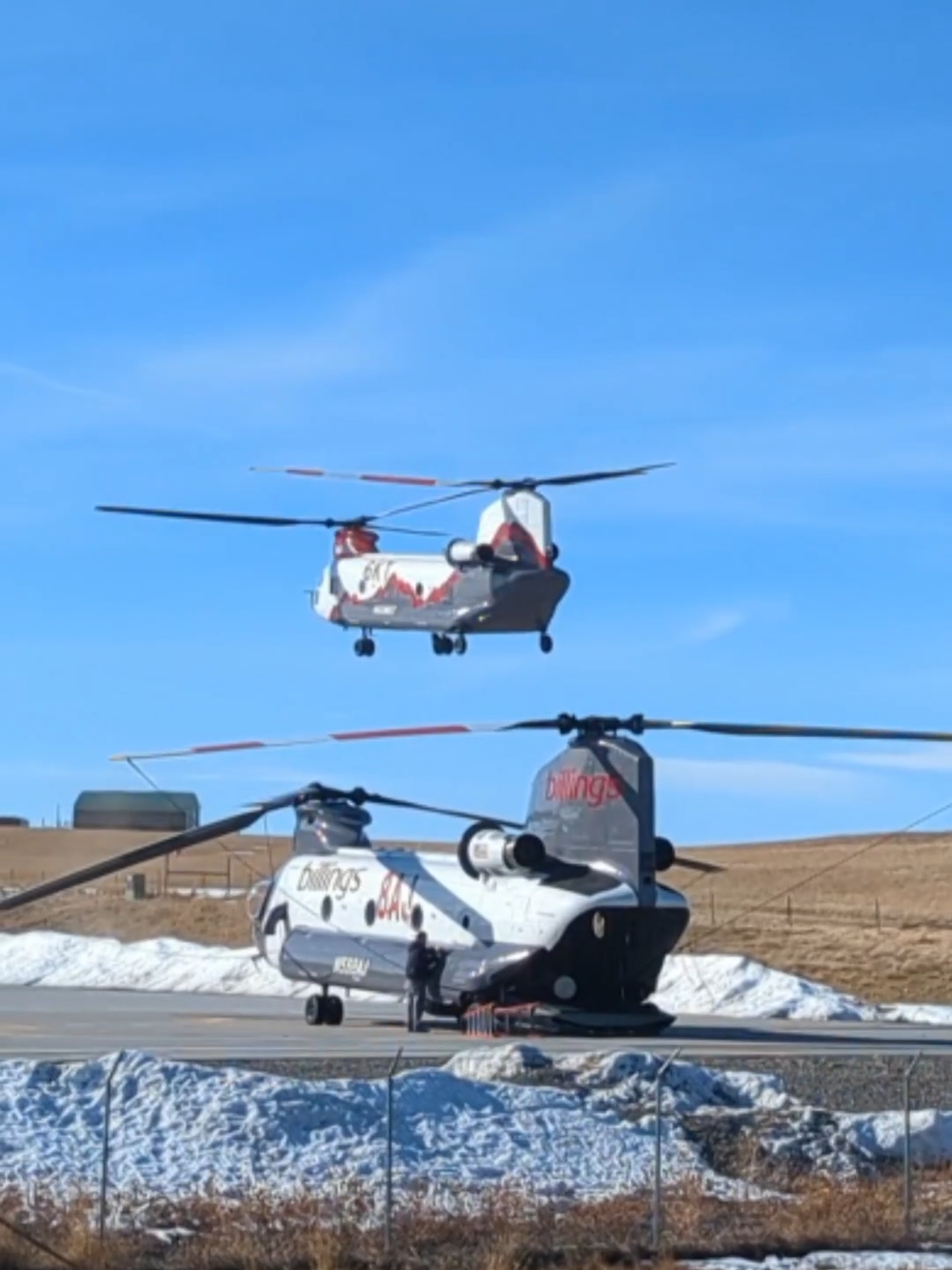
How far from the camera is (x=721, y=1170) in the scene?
1908 centimetres

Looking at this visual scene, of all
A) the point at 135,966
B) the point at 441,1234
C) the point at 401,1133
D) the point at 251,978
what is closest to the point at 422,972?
the point at 251,978

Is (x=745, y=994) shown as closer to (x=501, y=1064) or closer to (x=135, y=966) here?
(x=135, y=966)

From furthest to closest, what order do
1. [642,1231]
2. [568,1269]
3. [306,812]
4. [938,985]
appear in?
[938,985] → [306,812] → [642,1231] → [568,1269]

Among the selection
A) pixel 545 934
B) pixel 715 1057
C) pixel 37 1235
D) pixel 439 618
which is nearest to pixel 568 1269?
pixel 37 1235

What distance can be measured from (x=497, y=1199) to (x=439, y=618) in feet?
133

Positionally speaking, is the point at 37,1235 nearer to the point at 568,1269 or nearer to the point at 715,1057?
the point at 568,1269

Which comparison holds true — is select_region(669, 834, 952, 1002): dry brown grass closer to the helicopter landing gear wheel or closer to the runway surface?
the runway surface

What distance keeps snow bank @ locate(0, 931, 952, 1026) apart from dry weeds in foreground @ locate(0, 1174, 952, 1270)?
26.1 meters

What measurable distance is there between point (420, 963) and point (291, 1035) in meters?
2.47

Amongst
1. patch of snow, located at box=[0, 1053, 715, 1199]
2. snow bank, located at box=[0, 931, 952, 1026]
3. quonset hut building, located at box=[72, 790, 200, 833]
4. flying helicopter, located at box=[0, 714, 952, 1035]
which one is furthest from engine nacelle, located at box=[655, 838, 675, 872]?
quonset hut building, located at box=[72, 790, 200, 833]

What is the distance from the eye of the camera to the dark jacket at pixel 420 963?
35.6 meters

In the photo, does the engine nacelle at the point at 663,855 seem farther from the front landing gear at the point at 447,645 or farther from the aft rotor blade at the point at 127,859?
the front landing gear at the point at 447,645

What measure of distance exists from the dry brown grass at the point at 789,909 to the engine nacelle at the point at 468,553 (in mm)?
8914

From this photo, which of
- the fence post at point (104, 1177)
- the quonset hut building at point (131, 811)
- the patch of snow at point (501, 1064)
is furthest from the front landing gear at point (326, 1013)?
the quonset hut building at point (131, 811)
